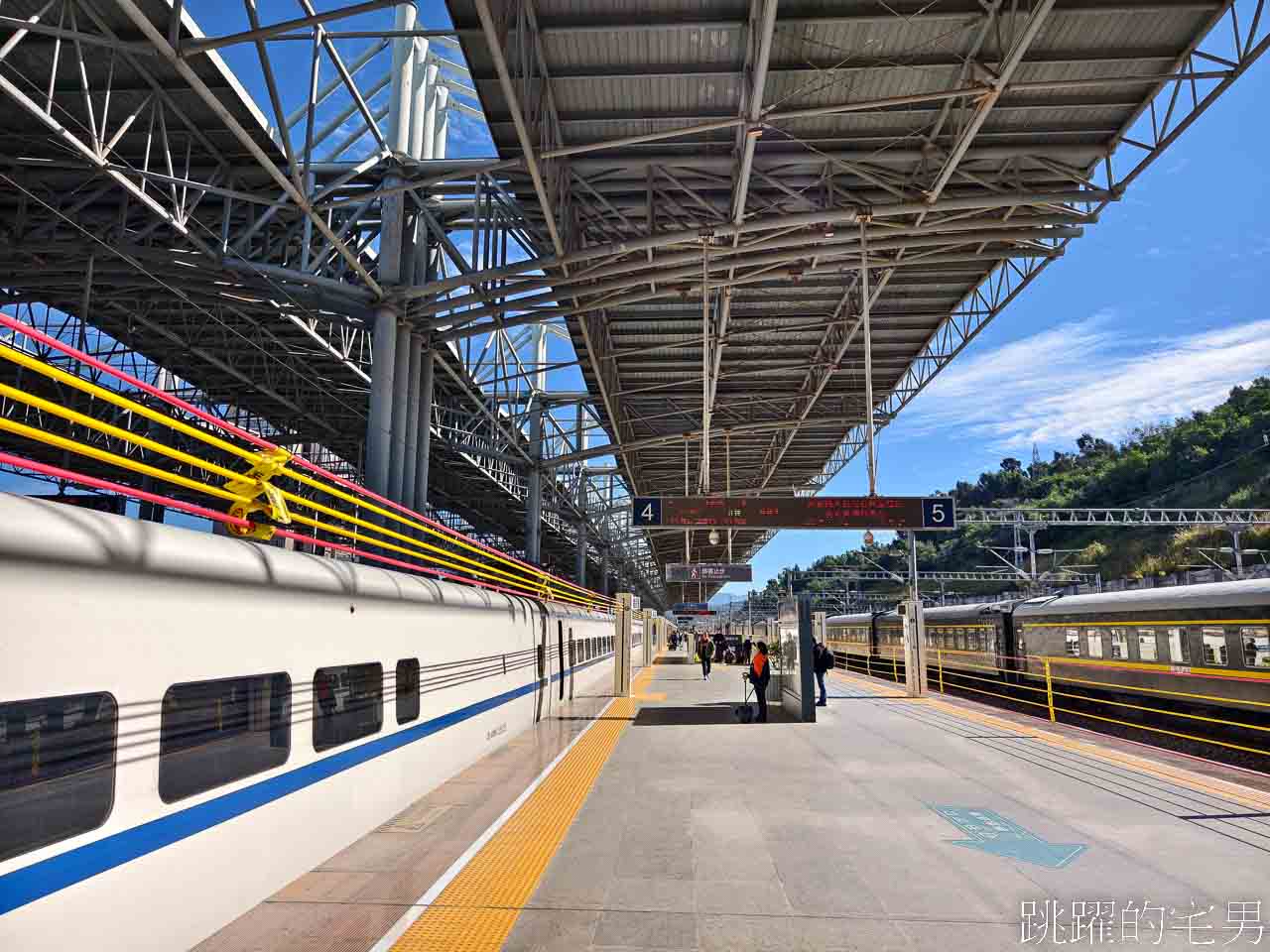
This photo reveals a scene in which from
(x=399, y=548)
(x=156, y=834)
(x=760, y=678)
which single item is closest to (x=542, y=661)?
(x=760, y=678)

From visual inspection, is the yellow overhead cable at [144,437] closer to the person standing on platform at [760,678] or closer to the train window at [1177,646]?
the person standing on platform at [760,678]

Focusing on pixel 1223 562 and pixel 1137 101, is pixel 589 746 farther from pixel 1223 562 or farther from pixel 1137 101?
pixel 1223 562

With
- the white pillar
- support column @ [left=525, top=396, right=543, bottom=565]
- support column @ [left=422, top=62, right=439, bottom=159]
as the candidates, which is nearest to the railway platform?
support column @ [left=422, top=62, right=439, bottom=159]

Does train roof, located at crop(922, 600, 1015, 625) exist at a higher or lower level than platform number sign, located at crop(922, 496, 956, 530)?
lower

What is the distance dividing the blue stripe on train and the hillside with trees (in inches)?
1801

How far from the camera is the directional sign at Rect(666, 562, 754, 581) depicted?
28.3 m

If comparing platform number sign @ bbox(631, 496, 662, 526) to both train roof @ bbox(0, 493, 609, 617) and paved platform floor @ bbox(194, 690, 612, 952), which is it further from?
train roof @ bbox(0, 493, 609, 617)

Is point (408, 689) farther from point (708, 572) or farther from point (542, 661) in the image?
point (708, 572)

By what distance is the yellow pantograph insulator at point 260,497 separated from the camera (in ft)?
20.8

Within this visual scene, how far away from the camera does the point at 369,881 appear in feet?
20.1

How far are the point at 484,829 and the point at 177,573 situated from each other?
162 inches

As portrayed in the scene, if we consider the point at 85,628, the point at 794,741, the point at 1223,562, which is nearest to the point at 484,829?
the point at 85,628

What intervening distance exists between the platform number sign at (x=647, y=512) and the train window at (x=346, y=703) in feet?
31.6

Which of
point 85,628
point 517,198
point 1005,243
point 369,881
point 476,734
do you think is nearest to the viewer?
point 85,628
